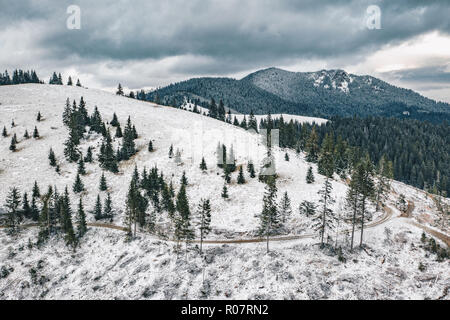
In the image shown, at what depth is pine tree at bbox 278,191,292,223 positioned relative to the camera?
2269 inches

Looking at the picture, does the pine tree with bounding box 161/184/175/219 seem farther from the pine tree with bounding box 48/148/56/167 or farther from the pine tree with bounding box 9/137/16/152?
the pine tree with bounding box 9/137/16/152

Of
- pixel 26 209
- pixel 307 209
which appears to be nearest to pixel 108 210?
pixel 26 209

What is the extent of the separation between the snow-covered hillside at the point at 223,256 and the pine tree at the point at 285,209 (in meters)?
1.34

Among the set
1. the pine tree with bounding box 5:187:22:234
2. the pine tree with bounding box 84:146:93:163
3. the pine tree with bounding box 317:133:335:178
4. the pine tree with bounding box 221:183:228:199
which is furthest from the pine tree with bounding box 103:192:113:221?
the pine tree with bounding box 317:133:335:178

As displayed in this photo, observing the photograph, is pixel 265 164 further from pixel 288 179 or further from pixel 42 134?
pixel 42 134

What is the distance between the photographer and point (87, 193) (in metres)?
74.7

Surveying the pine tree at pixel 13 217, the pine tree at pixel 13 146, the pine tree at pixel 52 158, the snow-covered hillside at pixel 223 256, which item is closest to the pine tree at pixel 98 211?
the snow-covered hillside at pixel 223 256

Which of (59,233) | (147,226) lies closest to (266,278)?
(147,226)

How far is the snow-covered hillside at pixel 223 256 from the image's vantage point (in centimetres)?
3878

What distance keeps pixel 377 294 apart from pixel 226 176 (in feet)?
150

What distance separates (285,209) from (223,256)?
744 inches

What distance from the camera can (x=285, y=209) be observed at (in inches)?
2314

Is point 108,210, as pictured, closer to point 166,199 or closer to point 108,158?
point 166,199
